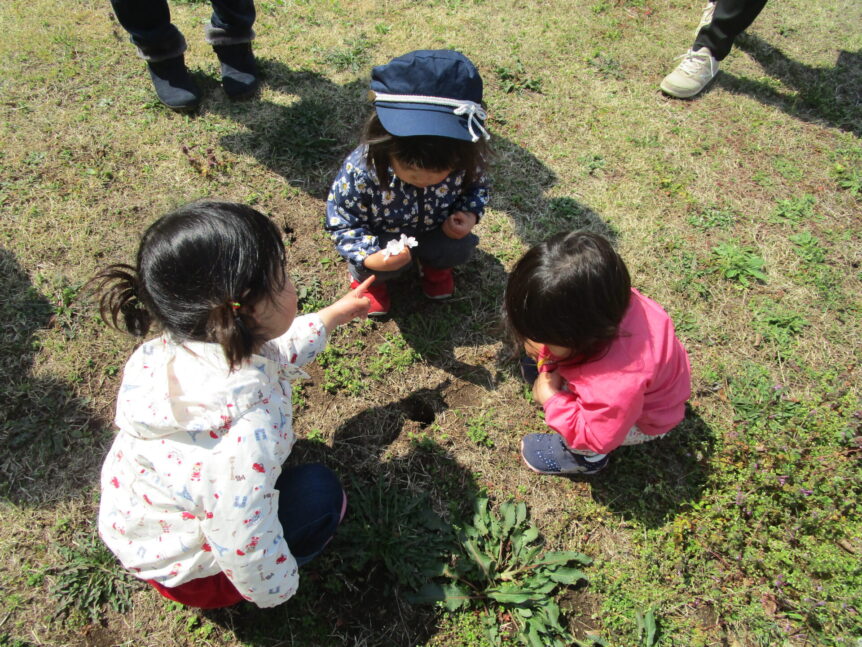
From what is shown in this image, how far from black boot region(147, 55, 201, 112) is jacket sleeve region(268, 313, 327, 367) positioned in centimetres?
232

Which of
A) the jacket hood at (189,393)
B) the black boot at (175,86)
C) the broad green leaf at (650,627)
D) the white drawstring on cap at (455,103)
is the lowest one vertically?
the broad green leaf at (650,627)

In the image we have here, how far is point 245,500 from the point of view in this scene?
142cm

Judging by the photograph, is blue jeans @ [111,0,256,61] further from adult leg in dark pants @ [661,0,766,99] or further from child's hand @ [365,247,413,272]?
adult leg in dark pants @ [661,0,766,99]

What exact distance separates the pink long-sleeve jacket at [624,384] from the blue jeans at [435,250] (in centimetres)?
86

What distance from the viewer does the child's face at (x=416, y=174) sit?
2.10 m

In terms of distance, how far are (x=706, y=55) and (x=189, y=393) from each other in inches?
171

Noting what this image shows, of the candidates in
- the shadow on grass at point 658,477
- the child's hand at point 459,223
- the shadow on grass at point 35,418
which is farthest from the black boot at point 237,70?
the shadow on grass at point 658,477

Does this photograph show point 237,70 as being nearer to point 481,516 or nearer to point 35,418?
point 35,418

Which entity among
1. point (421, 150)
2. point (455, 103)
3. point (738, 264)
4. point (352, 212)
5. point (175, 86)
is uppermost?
point (455, 103)

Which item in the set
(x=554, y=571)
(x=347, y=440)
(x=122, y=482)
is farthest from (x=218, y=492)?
(x=554, y=571)

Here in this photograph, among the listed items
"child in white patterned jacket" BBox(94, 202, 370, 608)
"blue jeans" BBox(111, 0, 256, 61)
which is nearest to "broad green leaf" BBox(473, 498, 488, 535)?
"child in white patterned jacket" BBox(94, 202, 370, 608)

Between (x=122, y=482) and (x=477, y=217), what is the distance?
Answer: 6.02 feet

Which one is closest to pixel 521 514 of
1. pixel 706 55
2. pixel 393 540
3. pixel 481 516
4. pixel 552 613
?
pixel 481 516

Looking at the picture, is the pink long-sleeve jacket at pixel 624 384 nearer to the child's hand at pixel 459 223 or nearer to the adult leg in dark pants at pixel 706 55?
the child's hand at pixel 459 223
